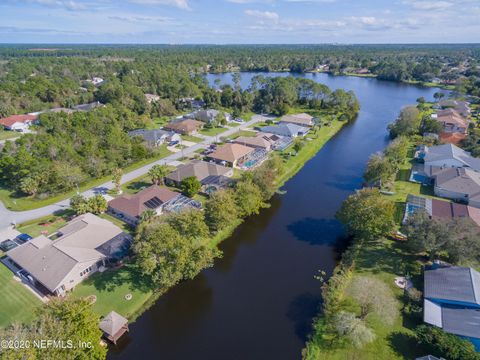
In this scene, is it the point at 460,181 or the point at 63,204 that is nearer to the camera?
the point at 63,204

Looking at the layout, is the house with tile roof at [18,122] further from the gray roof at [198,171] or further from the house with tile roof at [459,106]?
the house with tile roof at [459,106]

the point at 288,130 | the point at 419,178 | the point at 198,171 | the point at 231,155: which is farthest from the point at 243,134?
the point at 419,178

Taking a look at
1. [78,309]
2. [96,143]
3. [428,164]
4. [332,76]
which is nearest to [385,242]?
[428,164]

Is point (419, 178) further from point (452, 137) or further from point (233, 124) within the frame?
point (233, 124)

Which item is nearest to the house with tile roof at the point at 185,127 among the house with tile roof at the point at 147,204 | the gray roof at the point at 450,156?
the house with tile roof at the point at 147,204

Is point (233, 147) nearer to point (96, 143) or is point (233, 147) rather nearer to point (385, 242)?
point (96, 143)

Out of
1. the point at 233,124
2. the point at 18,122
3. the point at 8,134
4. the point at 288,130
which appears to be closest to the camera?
the point at 288,130

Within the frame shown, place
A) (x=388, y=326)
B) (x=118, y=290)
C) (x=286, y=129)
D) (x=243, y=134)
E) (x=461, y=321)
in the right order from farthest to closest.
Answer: (x=243, y=134) < (x=286, y=129) < (x=118, y=290) < (x=388, y=326) < (x=461, y=321)
